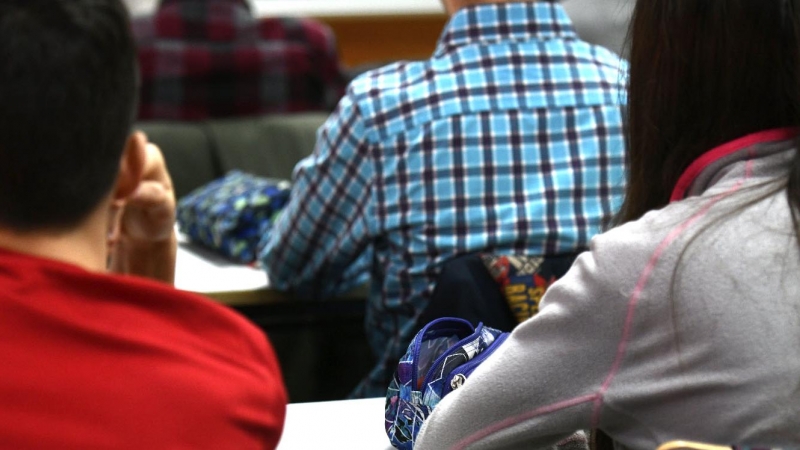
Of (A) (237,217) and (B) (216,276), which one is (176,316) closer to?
(B) (216,276)

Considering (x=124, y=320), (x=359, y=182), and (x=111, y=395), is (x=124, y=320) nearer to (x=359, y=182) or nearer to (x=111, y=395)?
(x=111, y=395)

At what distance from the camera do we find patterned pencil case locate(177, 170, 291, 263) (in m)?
2.19

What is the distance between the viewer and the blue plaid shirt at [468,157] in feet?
5.79

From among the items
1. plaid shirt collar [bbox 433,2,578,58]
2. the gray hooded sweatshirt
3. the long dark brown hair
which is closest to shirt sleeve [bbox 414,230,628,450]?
the gray hooded sweatshirt

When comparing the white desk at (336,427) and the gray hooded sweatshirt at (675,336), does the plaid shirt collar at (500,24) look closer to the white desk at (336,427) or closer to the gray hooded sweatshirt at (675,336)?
the white desk at (336,427)

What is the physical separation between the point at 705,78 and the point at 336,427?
1.76 feet

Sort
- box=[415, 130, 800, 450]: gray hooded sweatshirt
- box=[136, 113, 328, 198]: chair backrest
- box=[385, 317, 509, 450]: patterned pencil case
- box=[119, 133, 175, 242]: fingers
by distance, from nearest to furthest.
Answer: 1. box=[415, 130, 800, 450]: gray hooded sweatshirt
2. box=[385, 317, 509, 450]: patterned pencil case
3. box=[119, 133, 175, 242]: fingers
4. box=[136, 113, 328, 198]: chair backrest

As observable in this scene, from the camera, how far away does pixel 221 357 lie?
78 centimetres

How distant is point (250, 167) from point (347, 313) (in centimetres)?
120

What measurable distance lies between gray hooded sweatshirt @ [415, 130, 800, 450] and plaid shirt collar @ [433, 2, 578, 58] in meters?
0.90

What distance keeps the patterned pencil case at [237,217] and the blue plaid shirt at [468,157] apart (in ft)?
1.09

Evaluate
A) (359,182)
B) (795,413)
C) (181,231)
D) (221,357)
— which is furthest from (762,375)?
(181,231)

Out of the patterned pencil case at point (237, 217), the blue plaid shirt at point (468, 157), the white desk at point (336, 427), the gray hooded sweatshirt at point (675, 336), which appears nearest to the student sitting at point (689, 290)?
the gray hooded sweatshirt at point (675, 336)

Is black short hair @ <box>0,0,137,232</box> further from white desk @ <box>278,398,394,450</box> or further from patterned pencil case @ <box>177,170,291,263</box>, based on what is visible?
patterned pencil case @ <box>177,170,291,263</box>
